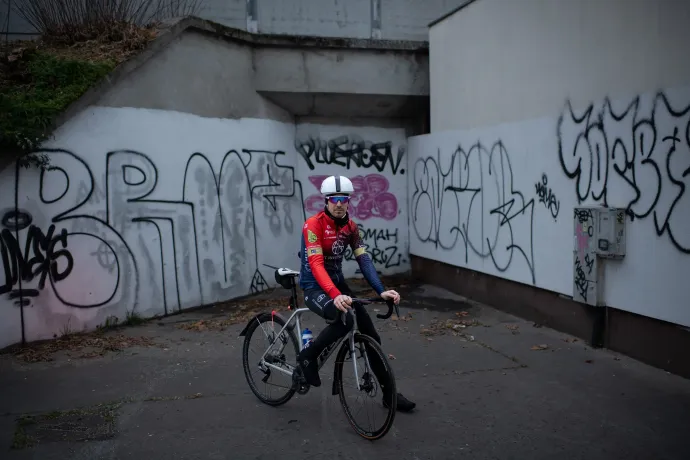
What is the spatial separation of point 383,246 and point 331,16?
5.47 metres

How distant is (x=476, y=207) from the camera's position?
9508mm

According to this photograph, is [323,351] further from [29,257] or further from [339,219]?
[29,257]

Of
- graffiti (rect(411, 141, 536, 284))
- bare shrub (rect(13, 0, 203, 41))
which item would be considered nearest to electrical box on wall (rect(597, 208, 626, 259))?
graffiti (rect(411, 141, 536, 284))

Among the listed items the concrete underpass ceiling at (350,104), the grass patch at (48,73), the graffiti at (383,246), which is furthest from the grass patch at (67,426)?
the graffiti at (383,246)

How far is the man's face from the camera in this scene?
187 inches

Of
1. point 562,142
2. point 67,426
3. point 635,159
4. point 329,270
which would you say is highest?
point 562,142

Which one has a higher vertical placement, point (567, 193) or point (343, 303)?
point (567, 193)

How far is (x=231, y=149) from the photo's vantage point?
982 cm

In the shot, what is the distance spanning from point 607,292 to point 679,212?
4.18 ft

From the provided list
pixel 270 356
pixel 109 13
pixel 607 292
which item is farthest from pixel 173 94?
pixel 607 292

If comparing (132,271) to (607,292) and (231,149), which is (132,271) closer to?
(231,149)

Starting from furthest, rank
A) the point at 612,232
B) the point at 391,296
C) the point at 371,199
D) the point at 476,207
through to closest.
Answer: the point at 371,199 → the point at 476,207 → the point at 612,232 → the point at 391,296

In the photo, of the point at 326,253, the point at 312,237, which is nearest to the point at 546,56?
the point at 326,253

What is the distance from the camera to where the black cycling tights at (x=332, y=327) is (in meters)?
4.47
